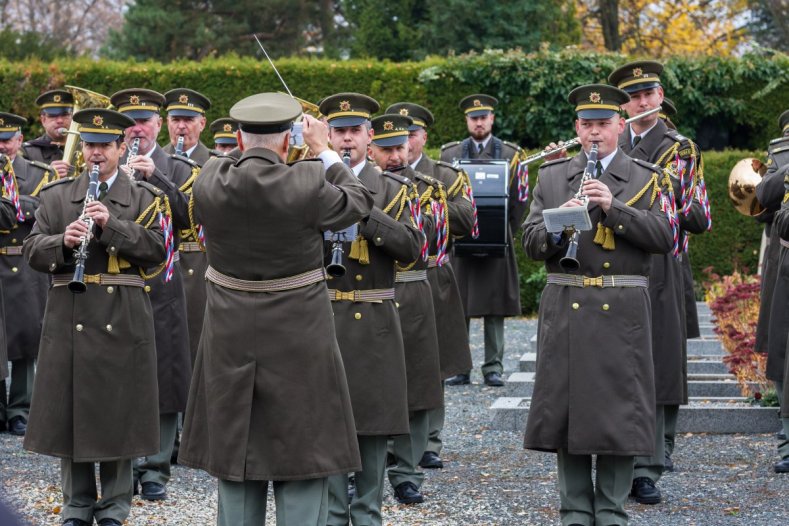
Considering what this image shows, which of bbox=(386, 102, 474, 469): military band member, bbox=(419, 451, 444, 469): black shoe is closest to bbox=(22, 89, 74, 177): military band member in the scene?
bbox=(386, 102, 474, 469): military band member

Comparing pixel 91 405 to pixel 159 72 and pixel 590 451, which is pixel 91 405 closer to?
pixel 590 451

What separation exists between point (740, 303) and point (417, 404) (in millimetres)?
5419

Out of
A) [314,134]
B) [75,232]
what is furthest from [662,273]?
[75,232]

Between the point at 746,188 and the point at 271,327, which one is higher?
the point at 746,188

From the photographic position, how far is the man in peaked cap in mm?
9406

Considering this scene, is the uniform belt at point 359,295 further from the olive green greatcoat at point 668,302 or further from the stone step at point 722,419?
the stone step at point 722,419

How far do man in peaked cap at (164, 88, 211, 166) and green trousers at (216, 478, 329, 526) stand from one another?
4.16 metres

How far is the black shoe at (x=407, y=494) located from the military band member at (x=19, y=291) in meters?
3.41

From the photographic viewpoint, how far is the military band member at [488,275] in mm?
12172

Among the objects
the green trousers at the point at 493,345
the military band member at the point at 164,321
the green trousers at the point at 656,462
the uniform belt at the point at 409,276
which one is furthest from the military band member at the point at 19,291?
the green trousers at the point at 656,462

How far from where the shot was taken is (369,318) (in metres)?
6.79

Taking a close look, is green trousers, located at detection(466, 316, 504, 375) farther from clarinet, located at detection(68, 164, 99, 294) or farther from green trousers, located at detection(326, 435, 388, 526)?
clarinet, located at detection(68, 164, 99, 294)

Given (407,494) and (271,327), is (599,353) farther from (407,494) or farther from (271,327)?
(271,327)

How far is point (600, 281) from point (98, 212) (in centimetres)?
248
